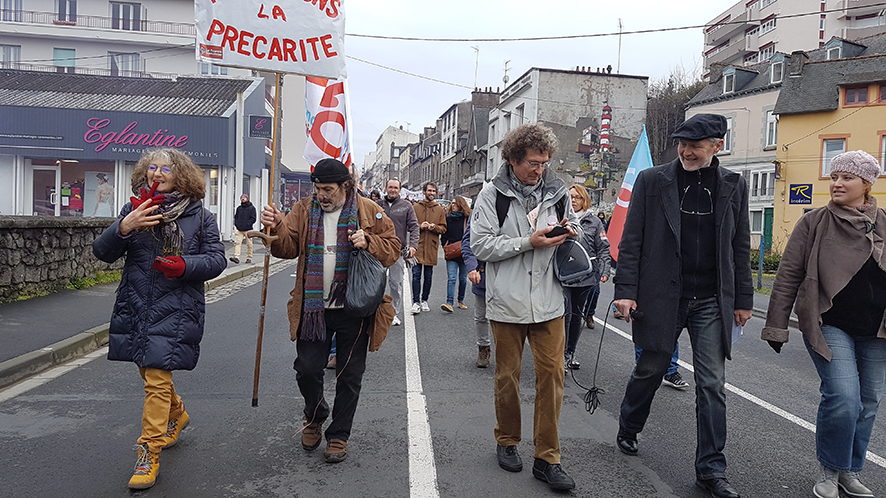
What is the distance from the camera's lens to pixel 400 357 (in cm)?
677

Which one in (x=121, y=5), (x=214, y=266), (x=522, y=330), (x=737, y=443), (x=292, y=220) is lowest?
(x=737, y=443)

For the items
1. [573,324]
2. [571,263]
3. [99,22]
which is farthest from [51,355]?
[99,22]

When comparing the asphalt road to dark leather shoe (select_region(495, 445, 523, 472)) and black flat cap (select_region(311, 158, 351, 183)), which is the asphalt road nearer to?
dark leather shoe (select_region(495, 445, 523, 472))

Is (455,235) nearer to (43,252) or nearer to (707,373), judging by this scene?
(43,252)

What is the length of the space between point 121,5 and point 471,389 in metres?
40.3

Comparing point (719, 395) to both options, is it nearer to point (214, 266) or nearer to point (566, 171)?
point (214, 266)

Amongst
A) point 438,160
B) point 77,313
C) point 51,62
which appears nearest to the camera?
point 77,313

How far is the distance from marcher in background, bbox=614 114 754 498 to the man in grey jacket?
0.46 metres

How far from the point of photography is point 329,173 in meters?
3.84

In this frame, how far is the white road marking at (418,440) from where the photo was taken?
11.5 ft

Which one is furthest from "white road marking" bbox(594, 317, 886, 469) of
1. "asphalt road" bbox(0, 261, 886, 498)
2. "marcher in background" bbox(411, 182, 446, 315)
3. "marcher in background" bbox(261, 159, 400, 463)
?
"marcher in background" bbox(411, 182, 446, 315)

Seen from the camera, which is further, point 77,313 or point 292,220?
point 77,313

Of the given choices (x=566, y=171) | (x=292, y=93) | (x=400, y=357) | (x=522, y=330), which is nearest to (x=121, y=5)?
(x=292, y=93)

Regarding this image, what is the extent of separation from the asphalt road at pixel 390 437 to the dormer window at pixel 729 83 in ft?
104
